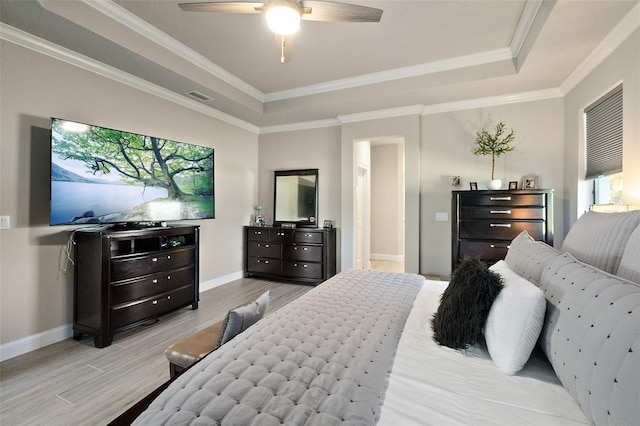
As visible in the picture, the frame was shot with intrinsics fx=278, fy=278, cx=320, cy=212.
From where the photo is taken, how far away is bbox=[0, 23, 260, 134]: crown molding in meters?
2.31

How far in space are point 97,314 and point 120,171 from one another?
1408 millimetres

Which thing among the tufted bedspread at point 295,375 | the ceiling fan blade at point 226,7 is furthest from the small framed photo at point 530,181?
the ceiling fan blade at point 226,7

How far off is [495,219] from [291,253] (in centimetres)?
288

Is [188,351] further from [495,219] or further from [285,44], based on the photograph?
[495,219]

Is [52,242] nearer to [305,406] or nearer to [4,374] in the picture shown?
[4,374]

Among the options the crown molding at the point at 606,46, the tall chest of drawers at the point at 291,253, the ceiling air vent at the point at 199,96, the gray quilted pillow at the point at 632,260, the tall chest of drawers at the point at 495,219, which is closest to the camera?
the gray quilted pillow at the point at 632,260

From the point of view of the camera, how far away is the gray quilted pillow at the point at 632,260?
949 millimetres

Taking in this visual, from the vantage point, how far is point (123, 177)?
→ 2.94m

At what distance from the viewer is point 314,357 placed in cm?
106

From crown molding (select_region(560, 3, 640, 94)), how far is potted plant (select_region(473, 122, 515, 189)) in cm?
75

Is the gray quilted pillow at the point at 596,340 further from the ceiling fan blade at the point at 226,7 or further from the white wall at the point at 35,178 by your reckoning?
the white wall at the point at 35,178

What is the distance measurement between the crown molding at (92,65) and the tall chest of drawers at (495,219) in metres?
3.73

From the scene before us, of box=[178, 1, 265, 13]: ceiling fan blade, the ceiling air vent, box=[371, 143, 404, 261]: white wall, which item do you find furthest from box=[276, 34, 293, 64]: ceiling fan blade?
box=[371, 143, 404, 261]: white wall

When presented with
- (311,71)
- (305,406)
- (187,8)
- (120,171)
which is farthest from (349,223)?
(305,406)
